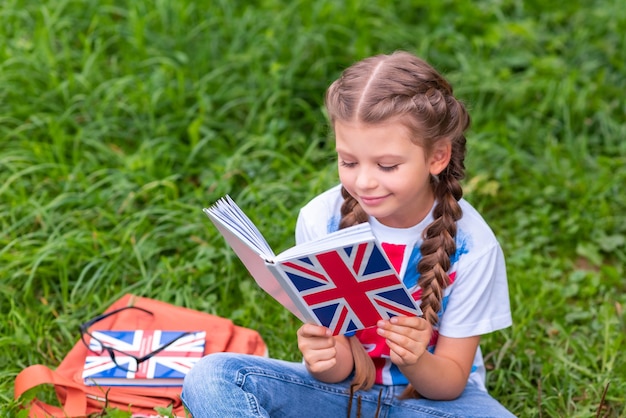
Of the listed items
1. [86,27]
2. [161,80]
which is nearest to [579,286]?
[161,80]

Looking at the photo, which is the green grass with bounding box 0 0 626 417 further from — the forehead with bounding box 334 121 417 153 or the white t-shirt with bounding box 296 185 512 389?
the forehead with bounding box 334 121 417 153

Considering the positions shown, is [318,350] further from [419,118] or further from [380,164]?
[419,118]

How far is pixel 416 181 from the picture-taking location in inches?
79.0

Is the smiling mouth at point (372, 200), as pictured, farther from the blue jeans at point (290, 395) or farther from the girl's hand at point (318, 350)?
the blue jeans at point (290, 395)

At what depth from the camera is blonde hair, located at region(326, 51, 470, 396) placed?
197cm

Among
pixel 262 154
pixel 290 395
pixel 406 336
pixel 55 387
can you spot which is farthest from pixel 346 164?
pixel 262 154

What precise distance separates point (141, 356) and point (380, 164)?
1133 mm

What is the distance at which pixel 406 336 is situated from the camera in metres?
1.96

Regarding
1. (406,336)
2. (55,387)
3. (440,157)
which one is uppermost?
(440,157)

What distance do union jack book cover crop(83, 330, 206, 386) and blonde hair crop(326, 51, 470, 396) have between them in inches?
26.0

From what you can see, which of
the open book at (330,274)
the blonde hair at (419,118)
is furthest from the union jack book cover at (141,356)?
the open book at (330,274)

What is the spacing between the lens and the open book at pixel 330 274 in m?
1.73

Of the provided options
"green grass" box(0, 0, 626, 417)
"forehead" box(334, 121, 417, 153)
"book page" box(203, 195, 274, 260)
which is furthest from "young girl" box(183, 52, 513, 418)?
"green grass" box(0, 0, 626, 417)

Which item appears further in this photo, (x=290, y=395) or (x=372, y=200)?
(x=290, y=395)
